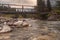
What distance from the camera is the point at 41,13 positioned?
9828mm

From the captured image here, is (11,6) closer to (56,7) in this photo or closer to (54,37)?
(56,7)

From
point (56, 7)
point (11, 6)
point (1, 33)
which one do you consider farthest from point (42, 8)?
point (1, 33)

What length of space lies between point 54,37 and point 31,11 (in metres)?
5.07

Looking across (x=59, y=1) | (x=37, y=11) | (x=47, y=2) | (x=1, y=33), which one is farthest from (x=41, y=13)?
(x=1, y=33)

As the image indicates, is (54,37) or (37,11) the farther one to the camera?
(37,11)

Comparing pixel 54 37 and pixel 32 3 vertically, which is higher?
pixel 32 3

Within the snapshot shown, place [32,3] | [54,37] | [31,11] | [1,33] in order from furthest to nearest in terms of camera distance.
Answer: [32,3] → [31,11] → [1,33] → [54,37]

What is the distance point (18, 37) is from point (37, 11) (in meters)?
4.75

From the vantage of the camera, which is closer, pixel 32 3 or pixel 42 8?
pixel 42 8

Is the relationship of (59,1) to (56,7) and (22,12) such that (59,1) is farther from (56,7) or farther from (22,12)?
(22,12)

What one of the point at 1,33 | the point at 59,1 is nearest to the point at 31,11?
the point at 59,1

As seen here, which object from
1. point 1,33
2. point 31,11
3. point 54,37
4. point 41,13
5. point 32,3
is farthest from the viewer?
point 32,3

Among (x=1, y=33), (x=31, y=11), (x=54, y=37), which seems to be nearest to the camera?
(x=54, y=37)

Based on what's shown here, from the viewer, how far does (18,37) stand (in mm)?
5699
